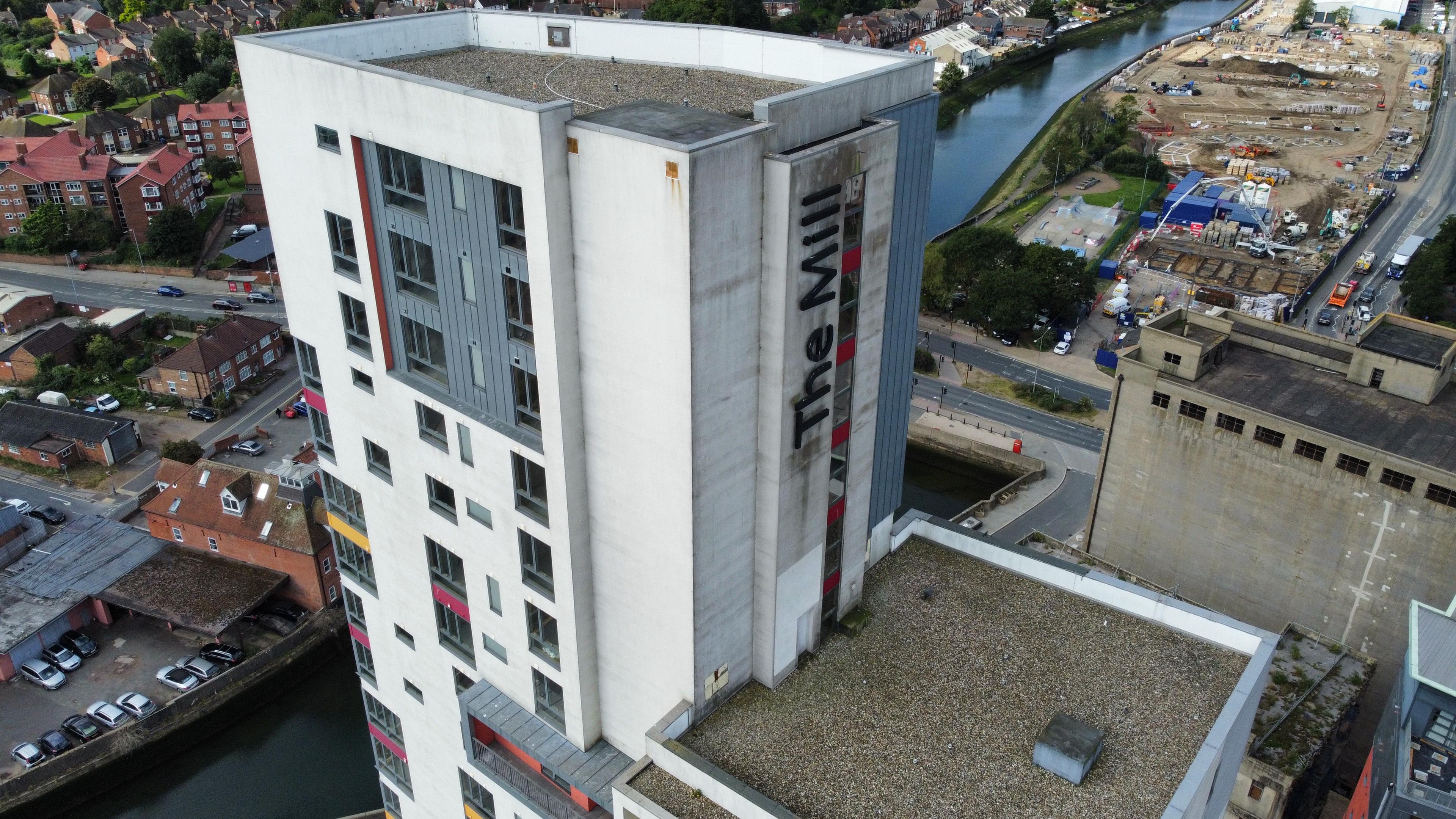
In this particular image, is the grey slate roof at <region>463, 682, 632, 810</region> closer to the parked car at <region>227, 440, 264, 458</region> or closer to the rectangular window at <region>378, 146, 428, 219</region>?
the rectangular window at <region>378, 146, 428, 219</region>

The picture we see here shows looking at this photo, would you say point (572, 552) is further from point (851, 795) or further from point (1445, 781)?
point (1445, 781)

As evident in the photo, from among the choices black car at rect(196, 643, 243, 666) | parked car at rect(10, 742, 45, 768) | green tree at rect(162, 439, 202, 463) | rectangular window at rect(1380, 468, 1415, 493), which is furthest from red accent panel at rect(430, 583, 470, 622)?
green tree at rect(162, 439, 202, 463)

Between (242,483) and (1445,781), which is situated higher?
(1445,781)

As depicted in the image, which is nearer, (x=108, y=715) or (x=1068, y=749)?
(x=1068, y=749)

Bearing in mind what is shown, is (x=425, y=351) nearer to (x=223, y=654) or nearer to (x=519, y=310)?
(x=519, y=310)

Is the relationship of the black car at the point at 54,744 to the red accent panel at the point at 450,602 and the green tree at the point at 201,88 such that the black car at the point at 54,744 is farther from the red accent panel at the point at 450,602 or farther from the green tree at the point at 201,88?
the green tree at the point at 201,88

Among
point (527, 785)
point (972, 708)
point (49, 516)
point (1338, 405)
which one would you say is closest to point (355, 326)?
point (527, 785)

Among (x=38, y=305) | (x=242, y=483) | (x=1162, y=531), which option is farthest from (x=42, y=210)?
(x=1162, y=531)
